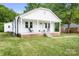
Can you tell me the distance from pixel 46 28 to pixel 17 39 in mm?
767

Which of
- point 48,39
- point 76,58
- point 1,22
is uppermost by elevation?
point 1,22

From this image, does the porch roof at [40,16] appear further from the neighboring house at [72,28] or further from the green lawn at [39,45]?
the green lawn at [39,45]

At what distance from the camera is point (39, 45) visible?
235 inches

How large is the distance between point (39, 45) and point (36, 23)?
2.00 feet

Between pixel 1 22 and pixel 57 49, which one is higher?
pixel 1 22

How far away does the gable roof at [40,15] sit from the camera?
606 cm

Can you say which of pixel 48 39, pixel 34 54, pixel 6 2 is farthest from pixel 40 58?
pixel 6 2

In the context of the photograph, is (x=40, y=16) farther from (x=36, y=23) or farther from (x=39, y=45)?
(x=39, y=45)

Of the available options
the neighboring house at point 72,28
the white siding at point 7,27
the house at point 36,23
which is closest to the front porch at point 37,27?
the house at point 36,23

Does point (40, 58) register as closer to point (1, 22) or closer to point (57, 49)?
point (57, 49)

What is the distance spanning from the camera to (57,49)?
5.90m

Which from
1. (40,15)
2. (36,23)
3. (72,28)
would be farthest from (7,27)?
(72,28)

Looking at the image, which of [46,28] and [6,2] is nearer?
[6,2]

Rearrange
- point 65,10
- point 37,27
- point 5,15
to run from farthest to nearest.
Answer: point 37,27, point 65,10, point 5,15
